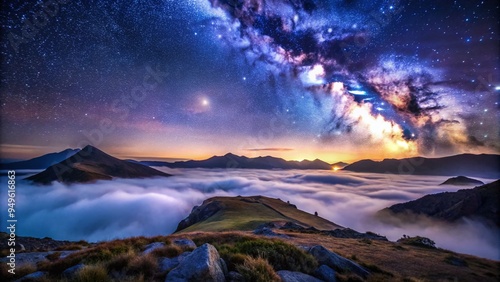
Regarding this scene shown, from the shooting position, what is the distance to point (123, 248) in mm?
11320

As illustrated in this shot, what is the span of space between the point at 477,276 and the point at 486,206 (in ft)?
684

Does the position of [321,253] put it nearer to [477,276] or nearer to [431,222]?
[477,276]

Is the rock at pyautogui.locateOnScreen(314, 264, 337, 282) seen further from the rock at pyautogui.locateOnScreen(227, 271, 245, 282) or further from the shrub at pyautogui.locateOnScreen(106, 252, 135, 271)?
the shrub at pyautogui.locateOnScreen(106, 252, 135, 271)

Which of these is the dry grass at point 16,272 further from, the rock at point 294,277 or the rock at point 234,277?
the rock at point 294,277

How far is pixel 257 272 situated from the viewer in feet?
24.6

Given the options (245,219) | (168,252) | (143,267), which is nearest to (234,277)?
(143,267)

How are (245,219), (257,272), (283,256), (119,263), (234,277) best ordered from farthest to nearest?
1. (245,219)
2. (283,256)
3. (119,263)
4. (234,277)
5. (257,272)

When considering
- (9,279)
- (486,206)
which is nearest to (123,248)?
(9,279)

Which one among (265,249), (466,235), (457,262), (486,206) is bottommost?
(466,235)

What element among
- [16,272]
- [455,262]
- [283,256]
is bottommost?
[455,262]

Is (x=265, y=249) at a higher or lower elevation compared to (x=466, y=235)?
higher

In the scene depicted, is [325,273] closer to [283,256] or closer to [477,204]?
[283,256]

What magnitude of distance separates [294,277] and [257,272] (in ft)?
6.34

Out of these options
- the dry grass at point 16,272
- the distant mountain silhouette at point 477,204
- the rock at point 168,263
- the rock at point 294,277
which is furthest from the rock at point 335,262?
the distant mountain silhouette at point 477,204
